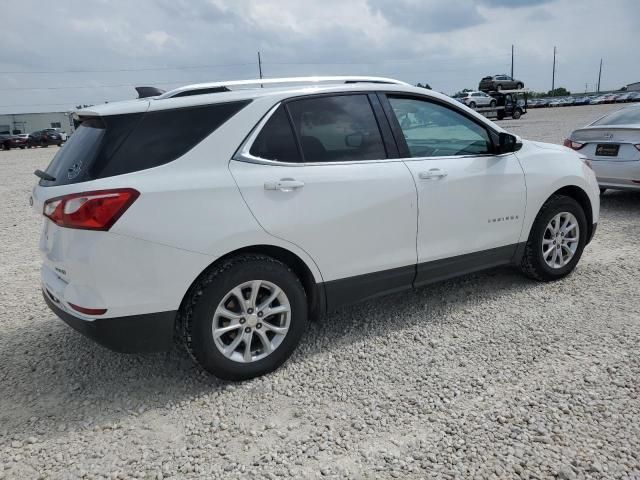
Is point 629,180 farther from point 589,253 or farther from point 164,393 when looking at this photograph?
point 164,393

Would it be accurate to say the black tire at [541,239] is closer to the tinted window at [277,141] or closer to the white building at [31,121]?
the tinted window at [277,141]

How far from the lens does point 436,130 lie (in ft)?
13.1

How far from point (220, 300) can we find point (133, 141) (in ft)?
3.28

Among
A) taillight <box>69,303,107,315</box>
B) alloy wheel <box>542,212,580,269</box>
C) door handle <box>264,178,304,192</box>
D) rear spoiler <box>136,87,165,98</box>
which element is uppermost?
rear spoiler <box>136,87,165,98</box>

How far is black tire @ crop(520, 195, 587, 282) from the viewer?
14.6 ft

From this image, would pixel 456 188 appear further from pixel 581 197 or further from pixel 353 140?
pixel 581 197

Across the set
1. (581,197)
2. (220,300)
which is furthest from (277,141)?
(581,197)

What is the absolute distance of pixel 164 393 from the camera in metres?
3.14

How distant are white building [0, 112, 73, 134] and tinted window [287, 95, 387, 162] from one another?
72.4 metres

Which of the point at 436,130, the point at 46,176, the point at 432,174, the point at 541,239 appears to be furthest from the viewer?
the point at 541,239

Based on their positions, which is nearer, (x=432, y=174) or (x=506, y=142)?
(x=432, y=174)

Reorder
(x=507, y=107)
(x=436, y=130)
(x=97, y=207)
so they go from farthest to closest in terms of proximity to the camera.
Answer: (x=507, y=107), (x=436, y=130), (x=97, y=207)

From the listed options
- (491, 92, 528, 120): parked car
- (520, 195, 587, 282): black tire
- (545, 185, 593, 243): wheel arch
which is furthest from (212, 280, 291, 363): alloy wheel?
(491, 92, 528, 120): parked car

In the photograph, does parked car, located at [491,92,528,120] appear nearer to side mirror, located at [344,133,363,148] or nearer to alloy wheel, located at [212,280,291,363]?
side mirror, located at [344,133,363,148]
